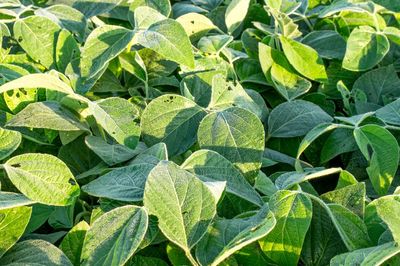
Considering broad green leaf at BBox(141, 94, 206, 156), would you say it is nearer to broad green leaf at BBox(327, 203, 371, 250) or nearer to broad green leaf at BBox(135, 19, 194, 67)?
broad green leaf at BBox(135, 19, 194, 67)

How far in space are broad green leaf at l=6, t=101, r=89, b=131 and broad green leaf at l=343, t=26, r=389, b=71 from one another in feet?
1.55

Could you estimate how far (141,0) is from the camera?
1.11m

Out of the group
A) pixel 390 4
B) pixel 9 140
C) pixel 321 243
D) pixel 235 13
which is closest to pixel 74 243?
pixel 9 140

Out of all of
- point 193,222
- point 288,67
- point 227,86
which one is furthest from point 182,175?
point 288,67

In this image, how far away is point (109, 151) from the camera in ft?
2.63

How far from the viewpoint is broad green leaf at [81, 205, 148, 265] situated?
0.61 m

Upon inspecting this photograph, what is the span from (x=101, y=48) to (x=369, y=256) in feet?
1.58

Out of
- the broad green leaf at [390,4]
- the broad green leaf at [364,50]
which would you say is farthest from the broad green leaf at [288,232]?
the broad green leaf at [390,4]

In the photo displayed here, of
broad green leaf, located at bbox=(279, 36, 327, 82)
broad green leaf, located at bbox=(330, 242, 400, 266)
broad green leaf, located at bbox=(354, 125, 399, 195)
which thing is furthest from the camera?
broad green leaf, located at bbox=(279, 36, 327, 82)

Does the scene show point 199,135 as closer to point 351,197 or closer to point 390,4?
point 351,197

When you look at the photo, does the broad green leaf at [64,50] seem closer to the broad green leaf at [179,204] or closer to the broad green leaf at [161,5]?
the broad green leaf at [161,5]

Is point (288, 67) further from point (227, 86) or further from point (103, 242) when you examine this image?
point (103, 242)

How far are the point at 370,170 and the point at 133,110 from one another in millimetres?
327

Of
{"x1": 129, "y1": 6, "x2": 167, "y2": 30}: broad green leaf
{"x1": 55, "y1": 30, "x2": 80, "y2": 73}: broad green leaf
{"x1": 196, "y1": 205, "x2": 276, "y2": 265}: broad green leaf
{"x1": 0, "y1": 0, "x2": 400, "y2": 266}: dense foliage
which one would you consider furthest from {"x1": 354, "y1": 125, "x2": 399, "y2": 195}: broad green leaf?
{"x1": 55, "y1": 30, "x2": 80, "y2": 73}: broad green leaf
